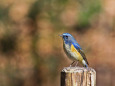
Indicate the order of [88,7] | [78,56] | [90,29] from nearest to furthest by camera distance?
[78,56], [88,7], [90,29]

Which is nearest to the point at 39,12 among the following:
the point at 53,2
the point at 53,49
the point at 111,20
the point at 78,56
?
the point at 53,2

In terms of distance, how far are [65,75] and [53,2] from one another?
18.3 ft

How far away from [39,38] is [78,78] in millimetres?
5947

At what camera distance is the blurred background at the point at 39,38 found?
9312 mm

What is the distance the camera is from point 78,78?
3.77 meters

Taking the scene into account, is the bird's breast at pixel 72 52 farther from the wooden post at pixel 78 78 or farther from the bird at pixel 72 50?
the wooden post at pixel 78 78

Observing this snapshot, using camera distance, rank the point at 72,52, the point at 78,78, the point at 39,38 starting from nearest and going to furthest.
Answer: the point at 78,78
the point at 72,52
the point at 39,38

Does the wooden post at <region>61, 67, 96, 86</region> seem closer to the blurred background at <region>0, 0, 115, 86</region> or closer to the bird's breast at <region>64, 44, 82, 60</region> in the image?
the bird's breast at <region>64, 44, 82, 60</region>

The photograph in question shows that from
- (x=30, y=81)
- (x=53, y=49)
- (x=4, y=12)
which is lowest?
(x=30, y=81)

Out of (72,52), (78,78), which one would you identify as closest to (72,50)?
(72,52)

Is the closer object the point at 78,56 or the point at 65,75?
the point at 65,75

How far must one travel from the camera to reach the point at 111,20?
11359 mm

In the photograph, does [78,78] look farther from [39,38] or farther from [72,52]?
[39,38]

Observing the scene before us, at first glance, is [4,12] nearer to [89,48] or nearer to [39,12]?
[39,12]
